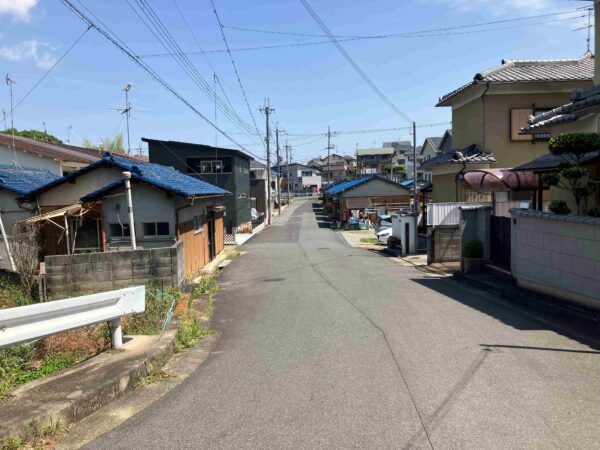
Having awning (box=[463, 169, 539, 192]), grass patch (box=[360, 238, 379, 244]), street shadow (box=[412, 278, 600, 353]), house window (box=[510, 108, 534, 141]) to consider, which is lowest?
grass patch (box=[360, 238, 379, 244])

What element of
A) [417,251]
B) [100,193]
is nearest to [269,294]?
[100,193]

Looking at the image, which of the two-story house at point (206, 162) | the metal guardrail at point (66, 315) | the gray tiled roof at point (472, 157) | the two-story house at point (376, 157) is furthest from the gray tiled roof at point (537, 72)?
the two-story house at point (376, 157)

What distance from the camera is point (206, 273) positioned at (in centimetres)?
1756

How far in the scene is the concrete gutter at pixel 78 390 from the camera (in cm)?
420

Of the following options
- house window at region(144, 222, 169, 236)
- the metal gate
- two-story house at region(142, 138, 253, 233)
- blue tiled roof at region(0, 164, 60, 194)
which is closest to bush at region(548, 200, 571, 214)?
the metal gate

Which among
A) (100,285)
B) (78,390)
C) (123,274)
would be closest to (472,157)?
(123,274)

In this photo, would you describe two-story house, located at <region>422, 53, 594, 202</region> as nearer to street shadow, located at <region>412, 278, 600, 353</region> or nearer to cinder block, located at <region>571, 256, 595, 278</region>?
street shadow, located at <region>412, 278, 600, 353</region>

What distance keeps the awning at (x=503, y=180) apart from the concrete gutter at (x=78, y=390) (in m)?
11.2

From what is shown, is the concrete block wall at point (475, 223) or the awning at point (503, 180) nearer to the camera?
the awning at point (503, 180)

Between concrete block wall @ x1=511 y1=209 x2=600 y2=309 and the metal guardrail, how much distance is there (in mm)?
6946

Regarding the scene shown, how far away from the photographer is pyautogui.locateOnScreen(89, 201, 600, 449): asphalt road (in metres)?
4.21

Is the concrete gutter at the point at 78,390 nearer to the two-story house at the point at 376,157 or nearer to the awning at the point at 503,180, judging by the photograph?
the awning at the point at 503,180

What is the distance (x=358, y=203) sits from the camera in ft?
163

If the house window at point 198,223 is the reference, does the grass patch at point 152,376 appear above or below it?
below
